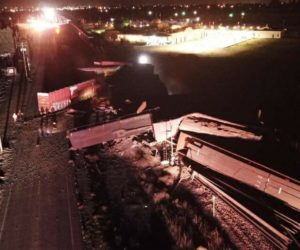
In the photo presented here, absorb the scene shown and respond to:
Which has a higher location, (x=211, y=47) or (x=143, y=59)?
(x=143, y=59)

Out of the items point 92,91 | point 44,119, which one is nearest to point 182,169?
point 44,119

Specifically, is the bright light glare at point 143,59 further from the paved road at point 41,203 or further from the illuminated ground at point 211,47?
the paved road at point 41,203

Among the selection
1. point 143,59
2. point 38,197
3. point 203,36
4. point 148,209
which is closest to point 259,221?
point 148,209

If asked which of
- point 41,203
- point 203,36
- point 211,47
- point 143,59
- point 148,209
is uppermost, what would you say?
point 203,36

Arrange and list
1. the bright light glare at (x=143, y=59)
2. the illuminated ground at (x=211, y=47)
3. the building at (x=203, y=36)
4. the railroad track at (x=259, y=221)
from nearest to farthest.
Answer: the railroad track at (x=259, y=221)
the bright light glare at (x=143, y=59)
the illuminated ground at (x=211, y=47)
the building at (x=203, y=36)

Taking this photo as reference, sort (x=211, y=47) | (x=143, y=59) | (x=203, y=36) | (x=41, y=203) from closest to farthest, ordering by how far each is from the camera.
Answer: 1. (x=41, y=203)
2. (x=143, y=59)
3. (x=211, y=47)
4. (x=203, y=36)

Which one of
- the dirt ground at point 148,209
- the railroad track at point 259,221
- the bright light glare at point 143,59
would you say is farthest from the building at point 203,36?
the railroad track at point 259,221

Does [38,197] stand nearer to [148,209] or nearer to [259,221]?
[148,209]

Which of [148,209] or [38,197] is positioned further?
[38,197]

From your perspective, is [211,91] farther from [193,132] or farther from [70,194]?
[70,194]

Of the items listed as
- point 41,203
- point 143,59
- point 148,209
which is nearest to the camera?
point 148,209
